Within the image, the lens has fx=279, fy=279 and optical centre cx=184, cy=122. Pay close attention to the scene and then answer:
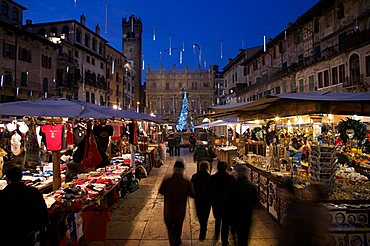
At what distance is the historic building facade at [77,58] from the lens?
104ft

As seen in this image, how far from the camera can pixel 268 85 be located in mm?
32625

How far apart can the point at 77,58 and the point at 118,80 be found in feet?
46.6

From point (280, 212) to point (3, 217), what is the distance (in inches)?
206

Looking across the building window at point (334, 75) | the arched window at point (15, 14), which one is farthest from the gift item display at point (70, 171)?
the arched window at point (15, 14)

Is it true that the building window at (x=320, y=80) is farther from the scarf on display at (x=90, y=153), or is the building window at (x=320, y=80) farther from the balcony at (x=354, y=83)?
the scarf on display at (x=90, y=153)

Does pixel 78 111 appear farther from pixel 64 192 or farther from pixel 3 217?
pixel 3 217

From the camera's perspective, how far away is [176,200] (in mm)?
4895

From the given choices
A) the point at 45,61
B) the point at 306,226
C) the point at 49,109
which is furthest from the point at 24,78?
the point at 306,226

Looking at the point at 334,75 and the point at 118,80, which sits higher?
the point at 118,80

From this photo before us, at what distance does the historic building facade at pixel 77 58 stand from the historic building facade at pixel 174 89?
30.9 m

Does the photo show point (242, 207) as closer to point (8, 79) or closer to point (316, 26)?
point (316, 26)

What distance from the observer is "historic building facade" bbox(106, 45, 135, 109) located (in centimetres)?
4480

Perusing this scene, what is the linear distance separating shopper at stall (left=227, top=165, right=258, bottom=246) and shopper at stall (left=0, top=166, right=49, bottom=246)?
9.76 ft

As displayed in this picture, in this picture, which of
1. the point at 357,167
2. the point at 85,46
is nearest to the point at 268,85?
the point at 85,46
